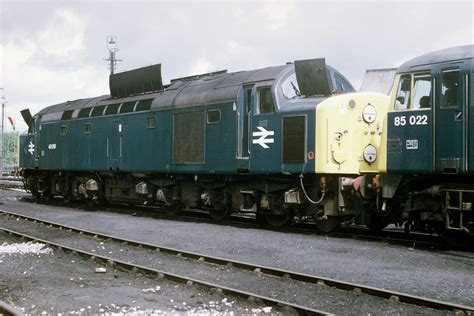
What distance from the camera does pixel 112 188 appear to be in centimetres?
1928

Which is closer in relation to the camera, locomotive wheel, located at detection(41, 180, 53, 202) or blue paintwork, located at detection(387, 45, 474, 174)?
blue paintwork, located at detection(387, 45, 474, 174)

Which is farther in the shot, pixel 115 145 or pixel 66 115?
pixel 66 115

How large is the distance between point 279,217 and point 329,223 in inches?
59.7

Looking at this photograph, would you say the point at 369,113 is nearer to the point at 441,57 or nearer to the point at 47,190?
the point at 441,57

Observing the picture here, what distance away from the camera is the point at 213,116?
47.9ft

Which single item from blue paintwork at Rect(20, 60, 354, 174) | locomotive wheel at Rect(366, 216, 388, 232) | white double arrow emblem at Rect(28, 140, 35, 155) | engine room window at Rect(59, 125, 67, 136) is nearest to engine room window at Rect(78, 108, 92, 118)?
blue paintwork at Rect(20, 60, 354, 174)

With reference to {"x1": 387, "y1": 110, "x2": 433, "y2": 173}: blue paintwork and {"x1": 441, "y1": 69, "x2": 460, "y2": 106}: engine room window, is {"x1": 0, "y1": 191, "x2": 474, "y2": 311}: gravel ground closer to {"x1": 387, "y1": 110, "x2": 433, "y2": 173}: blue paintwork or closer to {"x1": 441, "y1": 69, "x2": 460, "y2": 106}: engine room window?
{"x1": 387, "y1": 110, "x2": 433, "y2": 173}: blue paintwork

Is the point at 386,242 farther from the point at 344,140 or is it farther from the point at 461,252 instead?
the point at 344,140

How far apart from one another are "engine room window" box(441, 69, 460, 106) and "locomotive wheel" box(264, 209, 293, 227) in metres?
4.56

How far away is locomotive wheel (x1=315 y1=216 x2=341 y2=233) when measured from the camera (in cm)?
1248

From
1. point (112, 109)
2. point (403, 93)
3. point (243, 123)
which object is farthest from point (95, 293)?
point (112, 109)

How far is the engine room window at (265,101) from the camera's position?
13.2 meters

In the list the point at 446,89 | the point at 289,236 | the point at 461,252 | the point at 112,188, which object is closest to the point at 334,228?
the point at 289,236

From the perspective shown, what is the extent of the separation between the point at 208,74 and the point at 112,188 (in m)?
5.38
